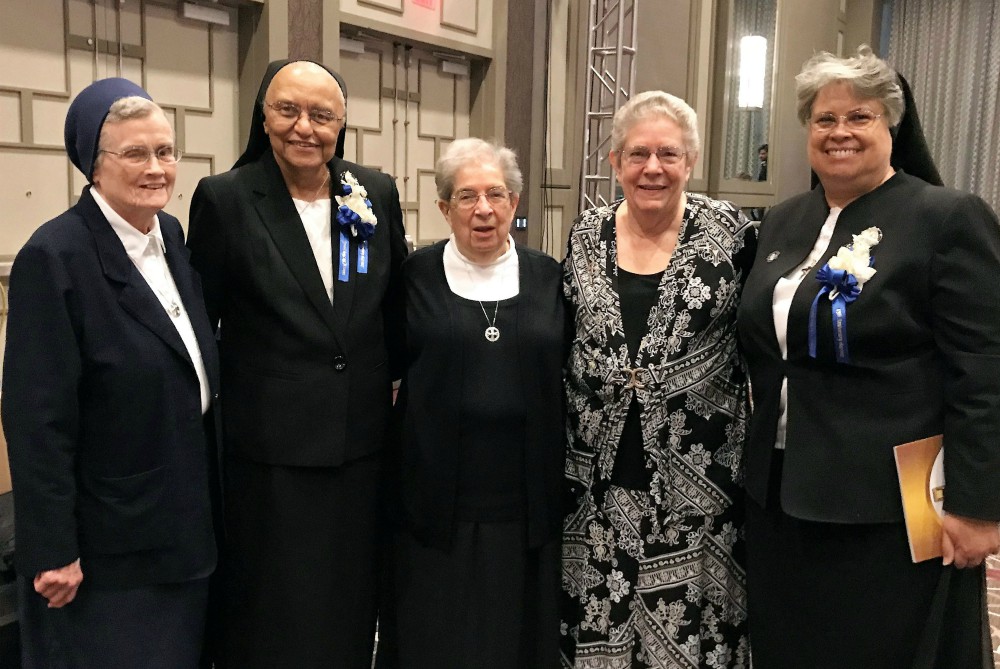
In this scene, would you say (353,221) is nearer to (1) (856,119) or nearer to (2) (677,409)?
(2) (677,409)

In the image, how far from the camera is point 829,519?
2.00 m

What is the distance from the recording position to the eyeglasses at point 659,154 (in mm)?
2238

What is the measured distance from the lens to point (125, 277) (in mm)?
1830

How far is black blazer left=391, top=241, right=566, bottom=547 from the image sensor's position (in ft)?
7.50

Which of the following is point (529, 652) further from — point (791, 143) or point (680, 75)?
point (791, 143)

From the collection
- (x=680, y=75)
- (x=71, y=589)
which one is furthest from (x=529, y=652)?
(x=680, y=75)

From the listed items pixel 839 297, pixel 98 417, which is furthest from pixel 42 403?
pixel 839 297

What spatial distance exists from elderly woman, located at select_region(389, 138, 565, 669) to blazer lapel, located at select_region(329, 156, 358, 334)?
0.59ft

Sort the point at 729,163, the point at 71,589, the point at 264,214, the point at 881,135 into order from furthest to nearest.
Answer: the point at 729,163 < the point at 264,214 < the point at 881,135 < the point at 71,589

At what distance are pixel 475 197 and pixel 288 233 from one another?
473 millimetres

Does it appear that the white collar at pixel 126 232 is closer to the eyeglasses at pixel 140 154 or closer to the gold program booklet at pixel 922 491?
the eyeglasses at pixel 140 154

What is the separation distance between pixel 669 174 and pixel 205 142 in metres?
2.57

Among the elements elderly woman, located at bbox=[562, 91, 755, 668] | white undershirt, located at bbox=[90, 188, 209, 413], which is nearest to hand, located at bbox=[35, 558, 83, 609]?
white undershirt, located at bbox=[90, 188, 209, 413]

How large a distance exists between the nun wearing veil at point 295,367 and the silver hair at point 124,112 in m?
0.41
